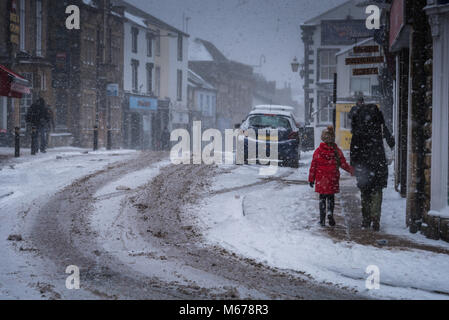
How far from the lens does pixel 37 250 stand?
713 cm

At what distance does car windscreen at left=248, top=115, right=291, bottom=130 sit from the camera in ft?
56.3

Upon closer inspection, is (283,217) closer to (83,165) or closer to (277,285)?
(277,285)

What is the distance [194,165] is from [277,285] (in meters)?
11.5

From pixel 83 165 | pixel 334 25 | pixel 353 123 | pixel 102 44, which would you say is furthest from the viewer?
pixel 334 25

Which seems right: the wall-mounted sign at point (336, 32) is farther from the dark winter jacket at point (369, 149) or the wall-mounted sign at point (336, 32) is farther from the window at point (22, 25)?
the dark winter jacket at point (369, 149)

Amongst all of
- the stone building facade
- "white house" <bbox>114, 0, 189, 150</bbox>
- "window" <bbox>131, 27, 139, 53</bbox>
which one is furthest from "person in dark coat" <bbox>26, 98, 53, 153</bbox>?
the stone building facade

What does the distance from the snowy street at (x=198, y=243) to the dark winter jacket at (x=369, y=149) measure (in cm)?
77

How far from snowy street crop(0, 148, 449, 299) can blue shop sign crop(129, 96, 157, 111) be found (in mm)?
28527

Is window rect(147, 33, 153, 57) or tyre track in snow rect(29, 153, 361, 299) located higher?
window rect(147, 33, 153, 57)

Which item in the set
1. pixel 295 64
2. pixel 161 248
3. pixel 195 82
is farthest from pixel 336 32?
pixel 161 248

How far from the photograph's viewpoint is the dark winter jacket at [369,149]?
8898 millimetres

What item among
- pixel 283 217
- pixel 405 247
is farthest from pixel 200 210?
pixel 405 247

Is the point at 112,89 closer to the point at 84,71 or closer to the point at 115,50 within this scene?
the point at 84,71

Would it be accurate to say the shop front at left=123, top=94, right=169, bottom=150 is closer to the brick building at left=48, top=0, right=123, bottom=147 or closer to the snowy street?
the brick building at left=48, top=0, right=123, bottom=147
